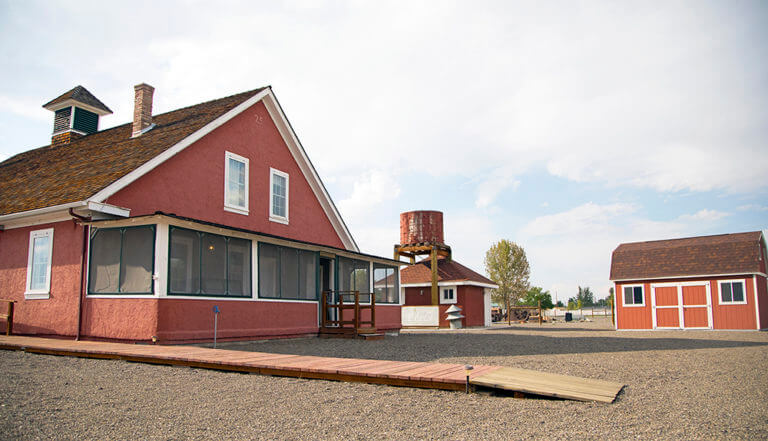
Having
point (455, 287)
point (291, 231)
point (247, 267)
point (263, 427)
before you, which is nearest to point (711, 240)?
point (455, 287)

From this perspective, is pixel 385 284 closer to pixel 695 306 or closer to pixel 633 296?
pixel 633 296

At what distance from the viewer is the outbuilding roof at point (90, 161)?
11.8 m

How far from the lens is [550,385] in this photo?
636 centimetres

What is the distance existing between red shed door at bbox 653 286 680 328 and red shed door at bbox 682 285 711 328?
1.20 ft

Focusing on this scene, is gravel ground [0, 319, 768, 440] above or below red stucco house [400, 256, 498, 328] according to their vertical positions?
below

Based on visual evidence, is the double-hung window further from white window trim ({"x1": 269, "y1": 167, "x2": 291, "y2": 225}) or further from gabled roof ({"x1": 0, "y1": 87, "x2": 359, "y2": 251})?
gabled roof ({"x1": 0, "y1": 87, "x2": 359, "y2": 251})

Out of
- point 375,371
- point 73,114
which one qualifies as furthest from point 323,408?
point 73,114

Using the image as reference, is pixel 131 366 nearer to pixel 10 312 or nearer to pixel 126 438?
pixel 126 438

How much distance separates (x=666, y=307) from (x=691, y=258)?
2.67 metres

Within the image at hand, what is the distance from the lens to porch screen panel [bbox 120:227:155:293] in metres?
10.5

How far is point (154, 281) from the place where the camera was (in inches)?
409

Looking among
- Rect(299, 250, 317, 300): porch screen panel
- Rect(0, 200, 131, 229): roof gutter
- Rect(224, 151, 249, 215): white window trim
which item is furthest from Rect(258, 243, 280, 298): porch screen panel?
Rect(0, 200, 131, 229): roof gutter

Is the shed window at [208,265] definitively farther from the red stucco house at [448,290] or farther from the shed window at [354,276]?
the red stucco house at [448,290]

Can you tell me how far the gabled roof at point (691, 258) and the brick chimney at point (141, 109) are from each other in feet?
72.5
